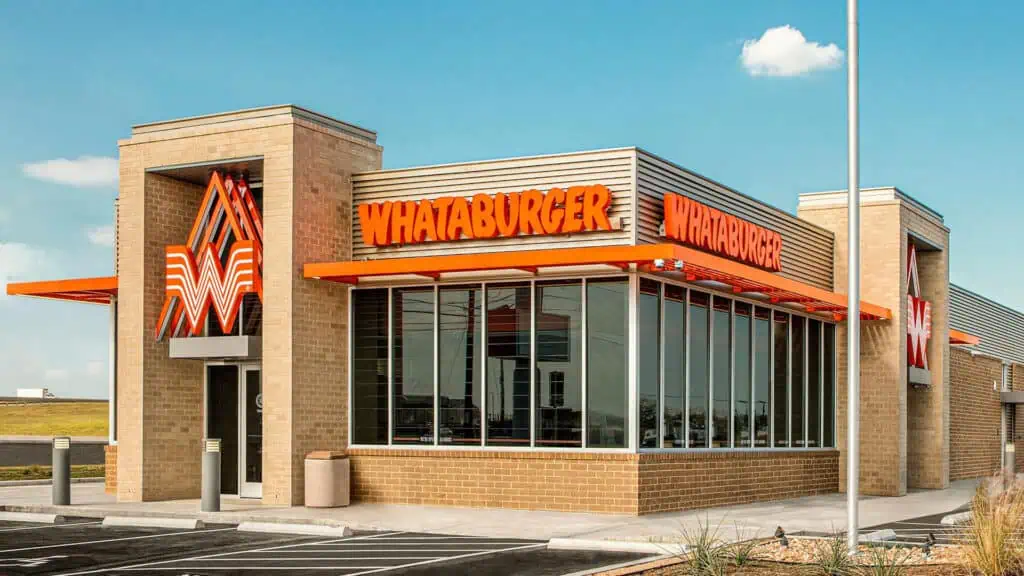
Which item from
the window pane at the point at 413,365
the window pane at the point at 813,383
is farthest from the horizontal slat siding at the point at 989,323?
the window pane at the point at 413,365

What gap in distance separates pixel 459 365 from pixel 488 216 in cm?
274

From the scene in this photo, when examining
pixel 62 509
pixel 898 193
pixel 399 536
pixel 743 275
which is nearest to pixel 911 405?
pixel 898 193

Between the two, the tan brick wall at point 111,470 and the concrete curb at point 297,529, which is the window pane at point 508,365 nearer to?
the concrete curb at point 297,529

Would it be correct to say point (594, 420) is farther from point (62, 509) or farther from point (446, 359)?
point (62, 509)

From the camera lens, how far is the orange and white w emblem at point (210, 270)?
24.0m

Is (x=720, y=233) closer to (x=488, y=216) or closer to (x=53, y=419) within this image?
(x=488, y=216)

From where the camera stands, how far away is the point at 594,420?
21.5 meters

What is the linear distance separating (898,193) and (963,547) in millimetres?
16665

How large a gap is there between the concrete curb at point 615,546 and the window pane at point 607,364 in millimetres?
4804

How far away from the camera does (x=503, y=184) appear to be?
73.2 ft

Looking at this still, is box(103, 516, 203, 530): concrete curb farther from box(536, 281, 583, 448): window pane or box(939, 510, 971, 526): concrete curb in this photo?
box(939, 510, 971, 526): concrete curb

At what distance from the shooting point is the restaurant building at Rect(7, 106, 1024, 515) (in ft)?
70.5

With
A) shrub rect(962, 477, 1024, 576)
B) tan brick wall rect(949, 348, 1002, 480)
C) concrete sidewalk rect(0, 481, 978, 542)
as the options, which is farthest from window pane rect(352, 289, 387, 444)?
tan brick wall rect(949, 348, 1002, 480)

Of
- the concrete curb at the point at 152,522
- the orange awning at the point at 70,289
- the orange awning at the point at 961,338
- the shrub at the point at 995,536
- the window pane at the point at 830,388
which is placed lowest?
the concrete curb at the point at 152,522
